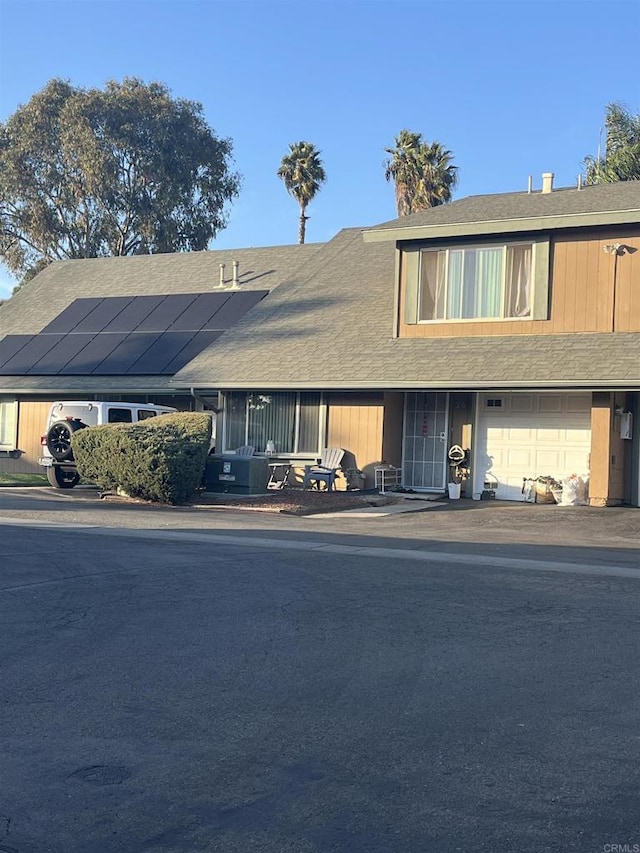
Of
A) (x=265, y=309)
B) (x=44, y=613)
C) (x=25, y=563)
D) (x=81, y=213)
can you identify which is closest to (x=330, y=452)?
(x=265, y=309)

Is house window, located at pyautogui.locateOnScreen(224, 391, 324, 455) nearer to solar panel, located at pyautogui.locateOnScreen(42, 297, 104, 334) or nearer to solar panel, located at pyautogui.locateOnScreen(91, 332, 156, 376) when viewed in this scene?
solar panel, located at pyautogui.locateOnScreen(91, 332, 156, 376)

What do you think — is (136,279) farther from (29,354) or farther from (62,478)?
(62,478)

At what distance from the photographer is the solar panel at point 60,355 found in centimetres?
2755

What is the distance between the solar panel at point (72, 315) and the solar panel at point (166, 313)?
2.44 metres

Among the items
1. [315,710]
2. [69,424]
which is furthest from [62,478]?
[315,710]

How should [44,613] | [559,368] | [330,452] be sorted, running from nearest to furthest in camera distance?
[44,613]
[559,368]
[330,452]

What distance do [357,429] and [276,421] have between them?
2278mm

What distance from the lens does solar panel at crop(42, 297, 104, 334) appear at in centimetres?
2955

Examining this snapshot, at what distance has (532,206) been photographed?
861 inches

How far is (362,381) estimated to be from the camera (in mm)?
21297

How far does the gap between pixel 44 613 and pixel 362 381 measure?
1306 centimetres

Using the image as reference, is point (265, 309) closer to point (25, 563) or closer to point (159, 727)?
point (25, 563)

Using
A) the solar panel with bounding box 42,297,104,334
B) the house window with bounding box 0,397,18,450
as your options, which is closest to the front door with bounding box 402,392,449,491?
the solar panel with bounding box 42,297,104,334

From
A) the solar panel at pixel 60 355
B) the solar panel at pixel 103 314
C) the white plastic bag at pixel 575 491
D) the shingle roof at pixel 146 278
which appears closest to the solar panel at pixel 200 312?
the shingle roof at pixel 146 278
